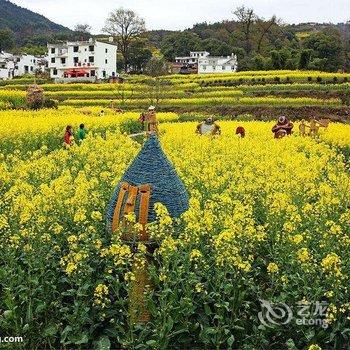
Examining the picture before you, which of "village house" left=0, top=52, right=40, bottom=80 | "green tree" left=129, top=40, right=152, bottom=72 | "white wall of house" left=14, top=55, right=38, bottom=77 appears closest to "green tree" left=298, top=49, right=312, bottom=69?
"green tree" left=129, top=40, right=152, bottom=72

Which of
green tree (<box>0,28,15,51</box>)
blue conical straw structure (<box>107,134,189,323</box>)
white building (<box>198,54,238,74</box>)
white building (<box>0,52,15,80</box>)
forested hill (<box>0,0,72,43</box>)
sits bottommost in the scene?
white building (<box>0,52,15,80</box>)

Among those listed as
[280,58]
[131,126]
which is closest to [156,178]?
[131,126]

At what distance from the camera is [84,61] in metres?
73.5

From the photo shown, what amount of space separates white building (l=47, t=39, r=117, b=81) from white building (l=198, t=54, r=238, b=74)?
1320cm

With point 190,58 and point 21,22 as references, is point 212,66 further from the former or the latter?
point 21,22

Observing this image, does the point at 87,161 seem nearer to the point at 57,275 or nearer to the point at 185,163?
the point at 185,163

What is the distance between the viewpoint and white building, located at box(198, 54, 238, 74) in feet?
258

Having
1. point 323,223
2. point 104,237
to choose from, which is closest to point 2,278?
point 104,237

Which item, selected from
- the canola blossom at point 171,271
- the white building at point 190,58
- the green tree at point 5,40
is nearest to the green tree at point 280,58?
the white building at point 190,58

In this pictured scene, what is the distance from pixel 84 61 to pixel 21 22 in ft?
347

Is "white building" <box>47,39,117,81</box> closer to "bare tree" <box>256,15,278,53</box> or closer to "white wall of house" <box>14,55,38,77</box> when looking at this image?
"white wall of house" <box>14,55,38,77</box>

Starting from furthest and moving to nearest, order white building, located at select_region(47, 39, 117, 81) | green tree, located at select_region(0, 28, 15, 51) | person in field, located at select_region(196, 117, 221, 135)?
green tree, located at select_region(0, 28, 15, 51) → white building, located at select_region(47, 39, 117, 81) → person in field, located at select_region(196, 117, 221, 135)
